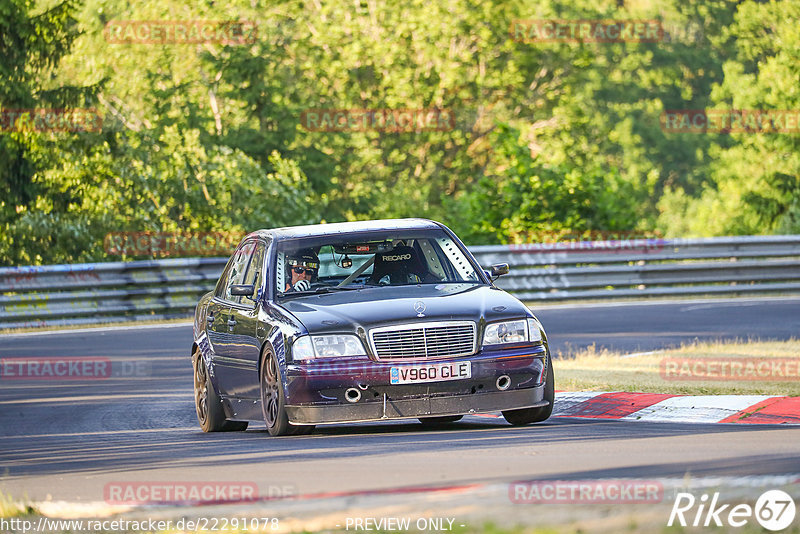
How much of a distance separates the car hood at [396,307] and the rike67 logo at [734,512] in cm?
409

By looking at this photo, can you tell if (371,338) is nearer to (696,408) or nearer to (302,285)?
(302,285)

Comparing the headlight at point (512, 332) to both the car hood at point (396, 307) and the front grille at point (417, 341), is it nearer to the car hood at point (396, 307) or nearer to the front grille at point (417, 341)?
the car hood at point (396, 307)

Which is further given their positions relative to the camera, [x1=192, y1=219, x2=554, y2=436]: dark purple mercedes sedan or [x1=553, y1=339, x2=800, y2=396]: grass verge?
[x1=553, y1=339, x2=800, y2=396]: grass verge

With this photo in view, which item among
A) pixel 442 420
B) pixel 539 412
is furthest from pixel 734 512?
pixel 442 420

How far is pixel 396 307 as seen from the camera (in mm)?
10352

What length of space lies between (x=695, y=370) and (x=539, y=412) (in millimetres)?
4338

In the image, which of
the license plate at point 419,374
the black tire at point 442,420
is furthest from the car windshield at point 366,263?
the license plate at point 419,374

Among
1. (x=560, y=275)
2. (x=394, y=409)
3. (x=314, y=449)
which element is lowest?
(x=560, y=275)

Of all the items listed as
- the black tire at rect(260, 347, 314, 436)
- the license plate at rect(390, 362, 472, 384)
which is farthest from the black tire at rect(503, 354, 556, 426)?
the black tire at rect(260, 347, 314, 436)

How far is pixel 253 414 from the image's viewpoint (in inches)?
436

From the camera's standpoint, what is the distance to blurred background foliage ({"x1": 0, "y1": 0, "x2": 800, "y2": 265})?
102ft

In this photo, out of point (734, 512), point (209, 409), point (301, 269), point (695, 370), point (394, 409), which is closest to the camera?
Answer: point (734, 512)

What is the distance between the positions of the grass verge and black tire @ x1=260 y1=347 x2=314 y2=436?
3361 millimetres

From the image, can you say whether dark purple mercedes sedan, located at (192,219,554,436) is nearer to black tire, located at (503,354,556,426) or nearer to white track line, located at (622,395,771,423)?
black tire, located at (503,354,556,426)
